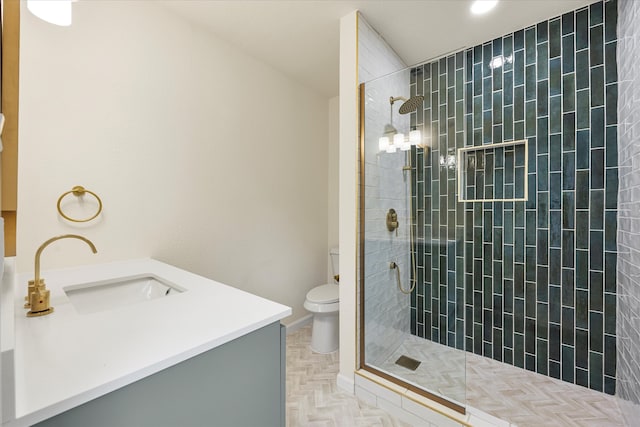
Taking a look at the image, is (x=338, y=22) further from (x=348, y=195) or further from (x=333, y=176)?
(x=333, y=176)

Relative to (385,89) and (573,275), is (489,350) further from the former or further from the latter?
(385,89)

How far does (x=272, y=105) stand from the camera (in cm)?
252

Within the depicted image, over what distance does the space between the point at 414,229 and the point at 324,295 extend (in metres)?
0.97

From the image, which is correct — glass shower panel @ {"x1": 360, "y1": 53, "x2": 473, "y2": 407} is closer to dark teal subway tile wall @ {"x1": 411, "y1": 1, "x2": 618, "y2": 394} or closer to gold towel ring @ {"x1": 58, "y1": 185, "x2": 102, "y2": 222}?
dark teal subway tile wall @ {"x1": 411, "y1": 1, "x2": 618, "y2": 394}

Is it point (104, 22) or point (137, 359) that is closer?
point (137, 359)

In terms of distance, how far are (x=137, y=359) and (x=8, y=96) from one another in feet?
1.98

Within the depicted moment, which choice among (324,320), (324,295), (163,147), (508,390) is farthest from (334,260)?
(163,147)

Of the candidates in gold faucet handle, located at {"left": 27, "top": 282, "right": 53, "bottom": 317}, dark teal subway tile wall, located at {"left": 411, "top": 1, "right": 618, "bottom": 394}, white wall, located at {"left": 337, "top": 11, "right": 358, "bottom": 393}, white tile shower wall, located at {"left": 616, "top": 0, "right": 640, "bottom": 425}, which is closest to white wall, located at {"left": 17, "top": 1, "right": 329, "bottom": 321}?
gold faucet handle, located at {"left": 27, "top": 282, "right": 53, "bottom": 317}

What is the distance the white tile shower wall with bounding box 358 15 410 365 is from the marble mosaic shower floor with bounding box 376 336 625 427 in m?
0.22

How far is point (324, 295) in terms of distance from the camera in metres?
2.38

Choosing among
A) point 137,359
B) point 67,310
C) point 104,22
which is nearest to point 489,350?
point 137,359

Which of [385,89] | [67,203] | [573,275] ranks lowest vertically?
[573,275]

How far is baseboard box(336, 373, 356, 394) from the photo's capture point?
180cm

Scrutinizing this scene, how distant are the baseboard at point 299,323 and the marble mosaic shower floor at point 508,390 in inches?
41.6
